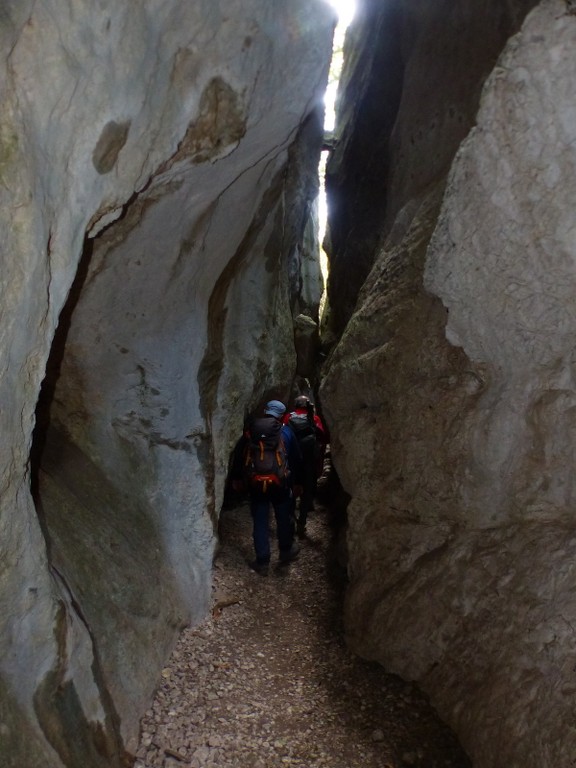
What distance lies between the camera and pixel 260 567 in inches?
265

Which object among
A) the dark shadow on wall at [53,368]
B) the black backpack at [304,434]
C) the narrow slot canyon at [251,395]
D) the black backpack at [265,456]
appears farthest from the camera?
the black backpack at [304,434]

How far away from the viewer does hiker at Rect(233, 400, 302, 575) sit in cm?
643

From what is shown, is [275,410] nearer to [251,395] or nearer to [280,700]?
[251,395]

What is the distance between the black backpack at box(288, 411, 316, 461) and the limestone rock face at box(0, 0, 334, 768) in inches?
42.1

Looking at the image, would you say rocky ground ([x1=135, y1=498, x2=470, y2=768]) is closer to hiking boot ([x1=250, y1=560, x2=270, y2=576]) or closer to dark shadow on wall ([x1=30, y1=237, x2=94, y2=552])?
hiking boot ([x1=250, y1=560, x2=270, y2=576])

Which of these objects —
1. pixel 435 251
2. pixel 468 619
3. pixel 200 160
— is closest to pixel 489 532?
pixel 468 619

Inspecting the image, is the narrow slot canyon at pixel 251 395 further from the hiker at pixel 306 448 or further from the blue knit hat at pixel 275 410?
the hiker at pixel 306 448

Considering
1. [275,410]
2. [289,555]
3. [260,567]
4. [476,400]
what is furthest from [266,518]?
[476,400]

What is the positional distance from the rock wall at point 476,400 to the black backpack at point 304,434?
2.09 m

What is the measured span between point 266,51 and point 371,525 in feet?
12.5

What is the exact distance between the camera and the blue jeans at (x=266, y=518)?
6.68 metres

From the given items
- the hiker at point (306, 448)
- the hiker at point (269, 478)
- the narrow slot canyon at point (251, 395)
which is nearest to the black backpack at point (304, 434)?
the hiker at point (306, 448)

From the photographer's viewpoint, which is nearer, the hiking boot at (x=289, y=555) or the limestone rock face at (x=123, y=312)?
the limestone rock face at (x=123, y=312)

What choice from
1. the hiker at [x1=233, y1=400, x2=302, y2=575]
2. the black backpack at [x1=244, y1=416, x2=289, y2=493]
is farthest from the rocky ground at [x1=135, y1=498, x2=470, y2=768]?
the black backpack at [x1=244, y1=416, x2=289, y2=493]
